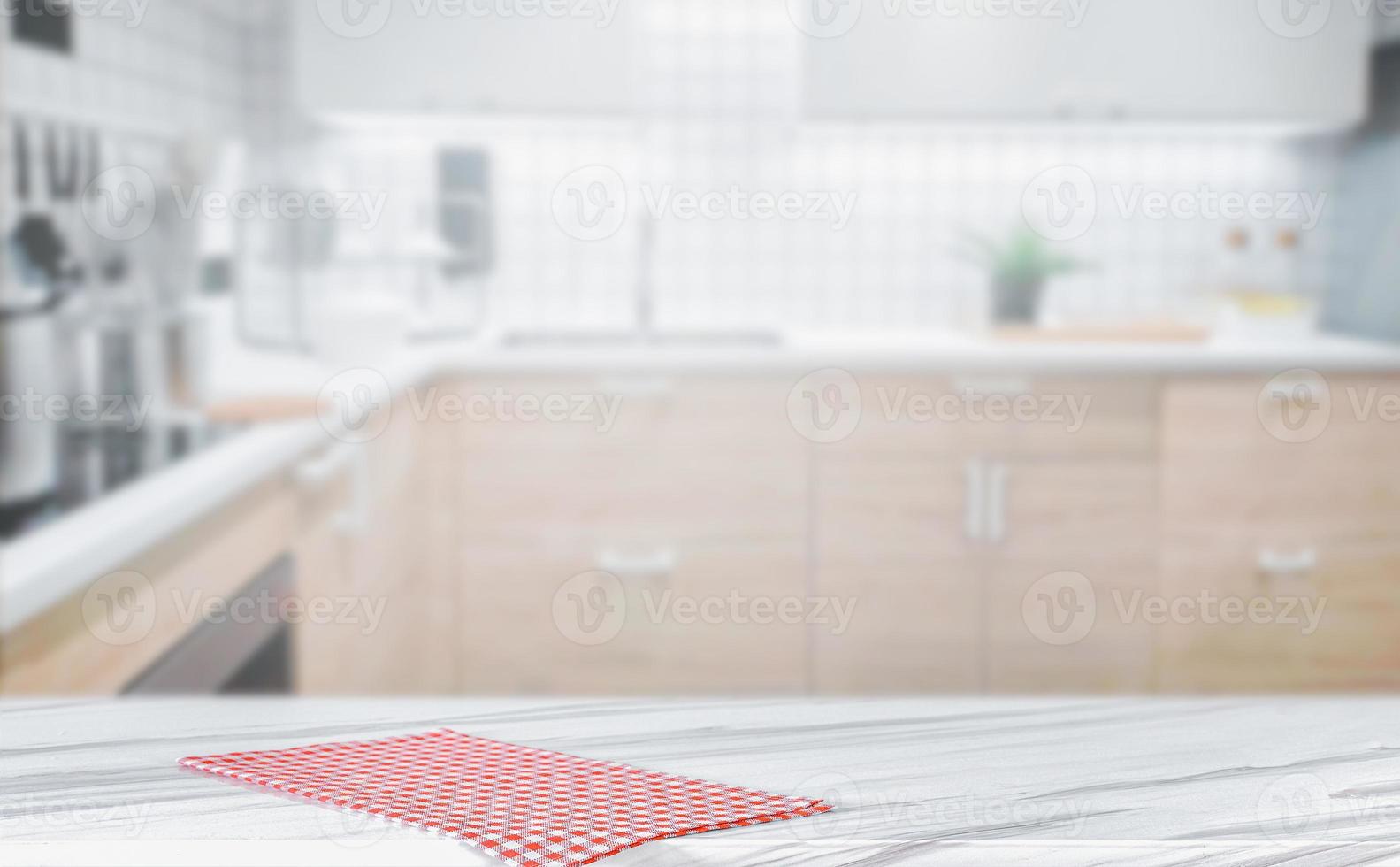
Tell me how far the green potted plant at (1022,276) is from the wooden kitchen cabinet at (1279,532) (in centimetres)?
43

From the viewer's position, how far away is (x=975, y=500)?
2867 millimetres

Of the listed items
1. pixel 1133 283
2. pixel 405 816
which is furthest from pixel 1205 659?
pixel 405 816

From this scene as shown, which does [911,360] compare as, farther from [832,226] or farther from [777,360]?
[832,226]

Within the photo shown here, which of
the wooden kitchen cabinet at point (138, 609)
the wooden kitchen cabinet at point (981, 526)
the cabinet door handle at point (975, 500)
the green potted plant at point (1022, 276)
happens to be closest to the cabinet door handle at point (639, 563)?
the wooden kitchen cabinet at point (981, 526)

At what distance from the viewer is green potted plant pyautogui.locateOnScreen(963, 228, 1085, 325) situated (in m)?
3.13

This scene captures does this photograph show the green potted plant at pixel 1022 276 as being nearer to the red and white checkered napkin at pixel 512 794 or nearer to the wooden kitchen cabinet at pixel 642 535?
the wooden kitchen cabinet at pixel 642 535

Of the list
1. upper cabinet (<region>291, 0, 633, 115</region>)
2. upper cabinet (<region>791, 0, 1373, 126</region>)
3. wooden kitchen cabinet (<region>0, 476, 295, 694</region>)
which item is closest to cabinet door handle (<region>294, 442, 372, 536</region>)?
wooden kitchen cabinet (<region>0, 476, 295, 694</region>)

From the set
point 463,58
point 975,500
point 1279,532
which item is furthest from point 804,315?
point 1279,532

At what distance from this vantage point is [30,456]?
3.98 feet

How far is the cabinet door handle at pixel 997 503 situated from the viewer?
9.36 ft

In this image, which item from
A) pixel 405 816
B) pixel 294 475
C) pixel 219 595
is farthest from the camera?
pixel 294 475

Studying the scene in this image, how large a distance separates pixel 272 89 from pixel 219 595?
2.20 metres

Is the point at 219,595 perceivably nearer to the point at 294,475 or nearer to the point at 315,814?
the point at 294,475

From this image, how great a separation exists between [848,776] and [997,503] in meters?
2.35
